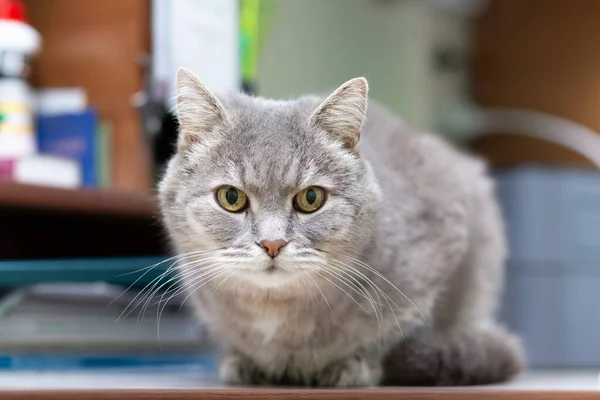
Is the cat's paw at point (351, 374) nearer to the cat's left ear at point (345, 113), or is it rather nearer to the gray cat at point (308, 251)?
the gray cat at point (308, 251)

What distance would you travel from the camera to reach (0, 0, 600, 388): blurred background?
52.1 inches

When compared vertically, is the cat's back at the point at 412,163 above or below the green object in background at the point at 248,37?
below

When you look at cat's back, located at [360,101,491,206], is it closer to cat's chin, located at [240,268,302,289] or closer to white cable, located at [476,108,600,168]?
cat's chin, located at [240,268,302,289]

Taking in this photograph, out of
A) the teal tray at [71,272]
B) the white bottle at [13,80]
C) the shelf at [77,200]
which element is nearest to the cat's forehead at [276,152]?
the shelf at [77,200]

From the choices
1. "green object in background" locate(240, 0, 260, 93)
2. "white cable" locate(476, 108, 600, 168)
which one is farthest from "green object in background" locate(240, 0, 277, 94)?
"white cable" locate(476, 108, 600, 168)

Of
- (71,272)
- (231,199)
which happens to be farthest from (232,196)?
(71,272)

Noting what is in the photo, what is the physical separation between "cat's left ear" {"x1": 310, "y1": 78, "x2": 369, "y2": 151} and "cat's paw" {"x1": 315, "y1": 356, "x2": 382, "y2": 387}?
11.7 inches

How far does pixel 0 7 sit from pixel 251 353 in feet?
2.34

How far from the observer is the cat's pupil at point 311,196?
3.35ft

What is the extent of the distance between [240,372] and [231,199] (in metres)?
0.28

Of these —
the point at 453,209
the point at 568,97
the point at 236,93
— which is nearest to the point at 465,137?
the point at 568,97

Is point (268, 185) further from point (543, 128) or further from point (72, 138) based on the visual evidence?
point (543, 128)

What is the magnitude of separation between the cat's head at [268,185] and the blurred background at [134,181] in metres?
0.20

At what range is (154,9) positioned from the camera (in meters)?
1.41
